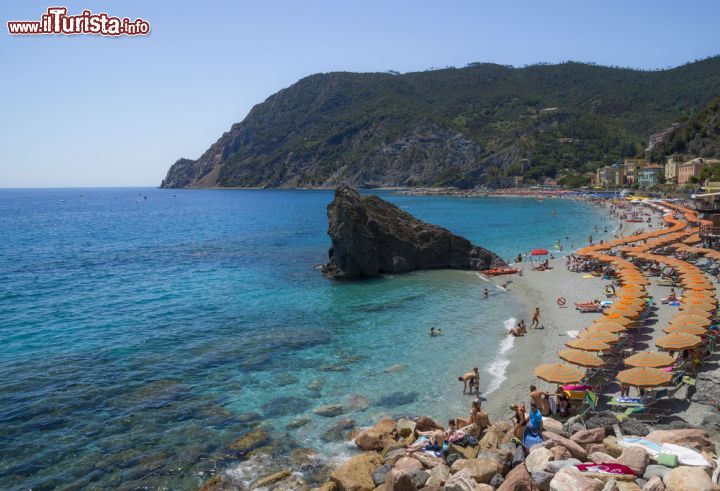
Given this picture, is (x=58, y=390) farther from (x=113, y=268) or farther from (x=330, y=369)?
(x=113, y=268)

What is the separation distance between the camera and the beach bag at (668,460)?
9.50m

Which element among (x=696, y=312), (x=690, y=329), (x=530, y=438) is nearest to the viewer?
(x=530, y=438)

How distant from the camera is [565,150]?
17325 centimetres

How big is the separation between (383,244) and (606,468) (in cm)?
2950

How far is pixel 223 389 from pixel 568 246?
4315 cm

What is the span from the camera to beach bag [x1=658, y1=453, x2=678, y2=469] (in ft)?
31.2

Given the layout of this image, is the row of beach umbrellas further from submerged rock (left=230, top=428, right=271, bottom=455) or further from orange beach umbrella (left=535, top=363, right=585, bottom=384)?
submerged rock (left=230, top=428, right=271, bottom=455)

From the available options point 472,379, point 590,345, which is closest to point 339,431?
point 472,379

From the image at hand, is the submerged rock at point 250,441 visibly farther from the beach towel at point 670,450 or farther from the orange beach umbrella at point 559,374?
the beach towel at point 670,450

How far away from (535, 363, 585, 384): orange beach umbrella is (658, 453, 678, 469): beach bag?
16.8 feet

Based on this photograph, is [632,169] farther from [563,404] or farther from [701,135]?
[563,404]

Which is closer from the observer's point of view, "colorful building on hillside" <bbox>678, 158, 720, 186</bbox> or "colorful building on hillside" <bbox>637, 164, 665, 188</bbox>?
"colorful building on hillside" <bbox>678, 158, 720, 186</bbox>

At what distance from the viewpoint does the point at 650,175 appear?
115625mm

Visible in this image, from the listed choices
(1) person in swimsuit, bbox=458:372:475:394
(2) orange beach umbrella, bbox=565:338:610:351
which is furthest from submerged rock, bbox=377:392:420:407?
(2) orange beach umbrella, bbox=565:338:610:351
